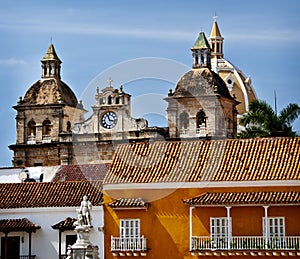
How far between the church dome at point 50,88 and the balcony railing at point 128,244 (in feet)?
106

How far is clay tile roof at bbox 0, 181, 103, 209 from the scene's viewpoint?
55.3 meters

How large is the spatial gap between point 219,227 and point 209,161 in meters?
3.19

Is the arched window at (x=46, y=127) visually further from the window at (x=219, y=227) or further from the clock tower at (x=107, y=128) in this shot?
the window at (x=219, y=227)

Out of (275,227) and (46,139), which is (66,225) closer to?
(275,227)

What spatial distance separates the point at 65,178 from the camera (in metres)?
66.1

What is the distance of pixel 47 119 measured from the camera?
84.6 meters

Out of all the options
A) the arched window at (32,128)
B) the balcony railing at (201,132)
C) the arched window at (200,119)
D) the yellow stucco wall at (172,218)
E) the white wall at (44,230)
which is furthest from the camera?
the arched window at (32,128)

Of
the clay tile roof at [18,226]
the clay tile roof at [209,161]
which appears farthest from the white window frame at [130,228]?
the clay tile roof at [18,226]

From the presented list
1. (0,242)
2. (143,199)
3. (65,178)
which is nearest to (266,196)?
(143,199)

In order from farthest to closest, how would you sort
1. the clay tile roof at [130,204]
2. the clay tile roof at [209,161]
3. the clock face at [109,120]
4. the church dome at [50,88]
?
the church dome at [50,88] < the clock face at [109,120] < the clay tile roof at [130,204] < the clay tile roof at [209,161]

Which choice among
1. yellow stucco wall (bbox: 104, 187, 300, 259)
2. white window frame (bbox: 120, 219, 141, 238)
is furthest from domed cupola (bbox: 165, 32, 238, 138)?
white window frame (bbox: 120, 219, 141, 238)

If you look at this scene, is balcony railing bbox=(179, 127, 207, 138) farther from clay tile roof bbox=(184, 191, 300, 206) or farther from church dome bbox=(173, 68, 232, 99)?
clay tile roof bbox=(184, 191, 300, 206)

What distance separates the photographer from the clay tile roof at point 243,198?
165 feet

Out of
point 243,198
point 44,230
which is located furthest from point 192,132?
point 243,198
